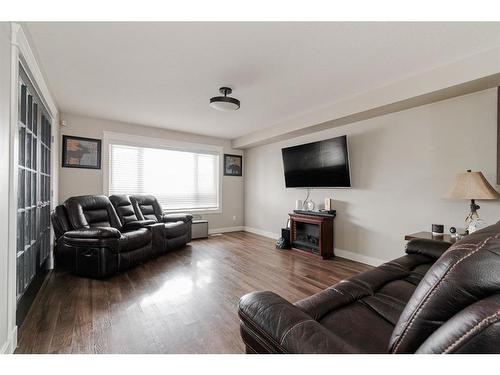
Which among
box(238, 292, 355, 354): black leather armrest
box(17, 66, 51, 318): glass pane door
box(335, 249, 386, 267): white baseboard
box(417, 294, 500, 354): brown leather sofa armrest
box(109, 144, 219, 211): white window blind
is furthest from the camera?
box(109, 144, 219, 211): white window blind

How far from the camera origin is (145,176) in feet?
16.2

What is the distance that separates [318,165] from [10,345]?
402 cm

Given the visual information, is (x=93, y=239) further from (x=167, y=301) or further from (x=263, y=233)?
(x=263, y=233)

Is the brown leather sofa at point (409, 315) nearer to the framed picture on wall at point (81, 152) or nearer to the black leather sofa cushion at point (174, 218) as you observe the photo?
the black leather sofa cushion at point (174, 218)

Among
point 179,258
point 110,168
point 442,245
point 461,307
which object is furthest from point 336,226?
point 110,168

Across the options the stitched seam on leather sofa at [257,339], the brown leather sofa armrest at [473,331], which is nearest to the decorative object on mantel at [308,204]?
the stitched seam on leather sofa at [257,339]

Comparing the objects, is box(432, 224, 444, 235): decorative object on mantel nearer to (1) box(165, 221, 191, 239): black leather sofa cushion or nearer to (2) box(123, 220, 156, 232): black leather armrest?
(1) box(165, 221, 191, 239): black leather sofa cushion

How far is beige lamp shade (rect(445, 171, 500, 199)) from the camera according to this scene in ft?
7.25

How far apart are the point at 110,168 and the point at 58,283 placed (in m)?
2.35

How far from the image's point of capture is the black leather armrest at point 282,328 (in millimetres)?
784

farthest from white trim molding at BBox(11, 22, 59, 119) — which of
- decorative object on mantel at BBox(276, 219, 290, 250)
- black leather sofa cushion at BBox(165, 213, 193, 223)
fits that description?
decorative object on mantel at BBox(276, 219, 290, 250)

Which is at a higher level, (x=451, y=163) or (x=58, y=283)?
(x=451, y=163)

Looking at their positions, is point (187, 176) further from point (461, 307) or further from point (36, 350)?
point (461, 307)

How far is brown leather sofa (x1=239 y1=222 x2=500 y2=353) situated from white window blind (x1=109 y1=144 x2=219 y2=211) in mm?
4449
